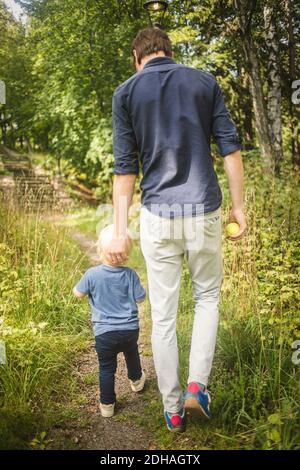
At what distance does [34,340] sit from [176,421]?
1.42 m

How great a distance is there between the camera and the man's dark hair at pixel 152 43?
212 centimetres

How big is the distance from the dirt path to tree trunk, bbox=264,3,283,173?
3.87 metres

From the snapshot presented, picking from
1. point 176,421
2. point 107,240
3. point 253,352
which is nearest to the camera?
point 176,421

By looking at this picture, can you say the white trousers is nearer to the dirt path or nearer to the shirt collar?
the dirt path

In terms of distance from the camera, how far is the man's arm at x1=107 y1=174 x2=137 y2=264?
7.16 feet

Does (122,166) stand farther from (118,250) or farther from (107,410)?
(107,410)

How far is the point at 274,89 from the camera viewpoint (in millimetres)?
5855

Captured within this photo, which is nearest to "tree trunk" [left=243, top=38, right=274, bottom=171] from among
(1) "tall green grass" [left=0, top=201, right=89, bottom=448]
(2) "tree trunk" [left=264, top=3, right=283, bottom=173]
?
(2) "tree trunk" [left=264, top=3, right=283, bottom=173]

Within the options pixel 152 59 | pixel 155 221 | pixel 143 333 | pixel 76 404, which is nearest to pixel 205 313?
pixel 155 221

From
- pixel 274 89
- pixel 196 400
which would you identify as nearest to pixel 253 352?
pixel 196 400

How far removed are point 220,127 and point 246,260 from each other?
1774mm

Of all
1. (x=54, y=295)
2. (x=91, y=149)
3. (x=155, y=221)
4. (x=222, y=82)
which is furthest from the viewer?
(x=91, y=149)

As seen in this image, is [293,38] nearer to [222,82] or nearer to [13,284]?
[222,82]

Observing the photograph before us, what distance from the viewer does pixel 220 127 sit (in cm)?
211
